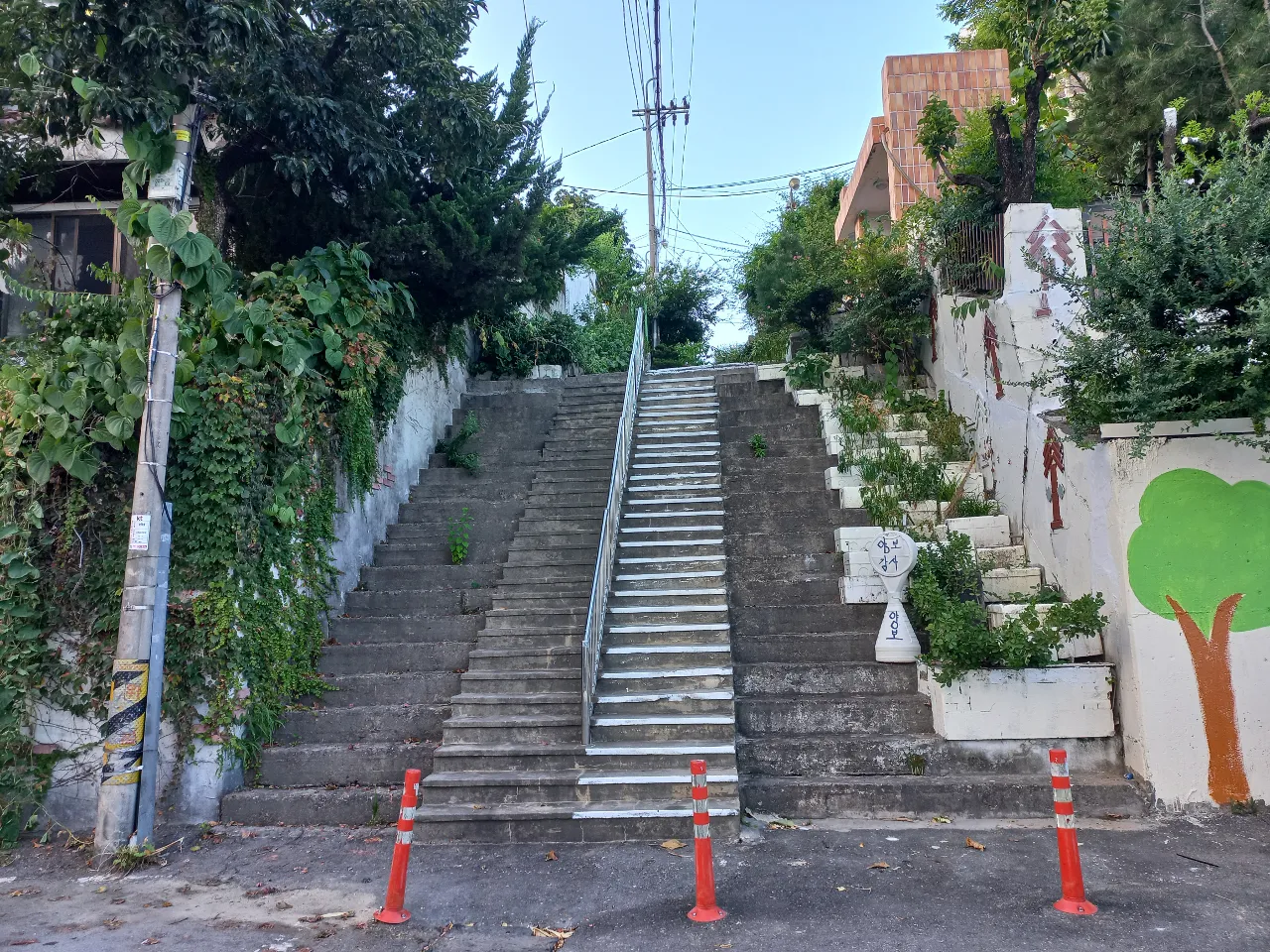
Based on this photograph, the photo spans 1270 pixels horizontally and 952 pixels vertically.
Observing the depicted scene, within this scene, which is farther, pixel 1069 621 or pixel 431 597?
pixel 431 597

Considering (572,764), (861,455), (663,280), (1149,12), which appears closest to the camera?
(572,764)

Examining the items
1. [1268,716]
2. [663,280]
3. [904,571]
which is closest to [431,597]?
[904,571]

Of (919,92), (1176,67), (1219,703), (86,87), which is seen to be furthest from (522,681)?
(1176,67)

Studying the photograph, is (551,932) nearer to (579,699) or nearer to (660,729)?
(660,729)

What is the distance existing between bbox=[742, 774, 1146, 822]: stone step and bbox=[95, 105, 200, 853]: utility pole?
4.33 meters

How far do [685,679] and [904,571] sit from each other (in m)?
2.08

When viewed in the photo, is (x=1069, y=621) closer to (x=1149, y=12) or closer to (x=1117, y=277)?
(x=1117, y=277)

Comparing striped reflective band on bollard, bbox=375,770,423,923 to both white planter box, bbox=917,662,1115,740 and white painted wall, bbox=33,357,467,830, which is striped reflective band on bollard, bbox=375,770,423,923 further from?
white planter box, bbox=917,662,1115,740

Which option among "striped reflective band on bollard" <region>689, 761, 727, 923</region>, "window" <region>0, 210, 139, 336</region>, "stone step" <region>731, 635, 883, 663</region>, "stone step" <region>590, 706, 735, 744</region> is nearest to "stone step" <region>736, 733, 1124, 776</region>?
"stone step" <region>590, 706, 735, 744</region>

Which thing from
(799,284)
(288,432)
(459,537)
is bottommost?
(459,537)

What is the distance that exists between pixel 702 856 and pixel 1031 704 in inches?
122

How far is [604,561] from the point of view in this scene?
25.6 ft

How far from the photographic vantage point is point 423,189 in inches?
375

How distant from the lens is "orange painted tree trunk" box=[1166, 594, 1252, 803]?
571 cm
